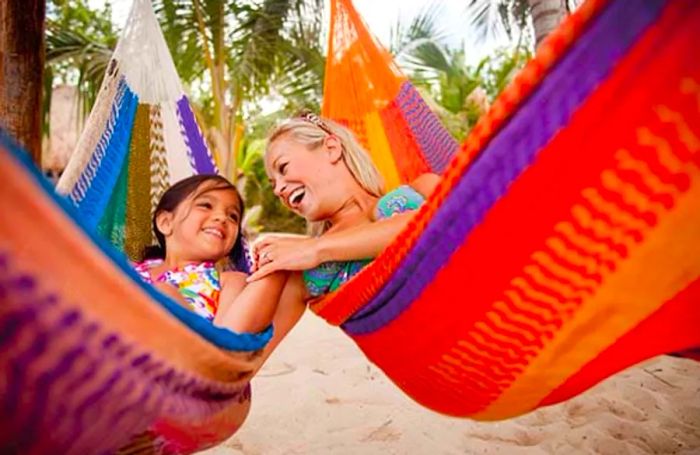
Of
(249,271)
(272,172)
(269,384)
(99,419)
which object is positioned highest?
(272,172)

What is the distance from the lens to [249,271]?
3.97 ft

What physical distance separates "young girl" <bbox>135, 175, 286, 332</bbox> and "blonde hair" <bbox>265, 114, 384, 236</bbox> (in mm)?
173

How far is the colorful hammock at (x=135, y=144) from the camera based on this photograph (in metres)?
1.31

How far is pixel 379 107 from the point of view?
5.77ft

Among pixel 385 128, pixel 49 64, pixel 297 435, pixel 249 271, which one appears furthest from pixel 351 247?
pixel 49 64

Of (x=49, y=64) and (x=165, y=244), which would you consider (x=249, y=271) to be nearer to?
(x=165, y=244)

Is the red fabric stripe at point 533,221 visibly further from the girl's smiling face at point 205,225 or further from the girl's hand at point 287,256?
the girl's smiling face at point 205,225

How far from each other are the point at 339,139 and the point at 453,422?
82 cm

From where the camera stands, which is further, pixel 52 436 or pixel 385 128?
pixel 385 128

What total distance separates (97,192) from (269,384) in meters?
0.81

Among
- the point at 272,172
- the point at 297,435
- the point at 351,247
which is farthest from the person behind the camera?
the point at 297,435

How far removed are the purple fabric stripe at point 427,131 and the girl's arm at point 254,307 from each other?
0.74 metres

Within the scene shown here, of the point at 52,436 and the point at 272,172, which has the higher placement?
the point at 272,172

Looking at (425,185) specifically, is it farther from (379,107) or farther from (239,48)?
(239,48)
